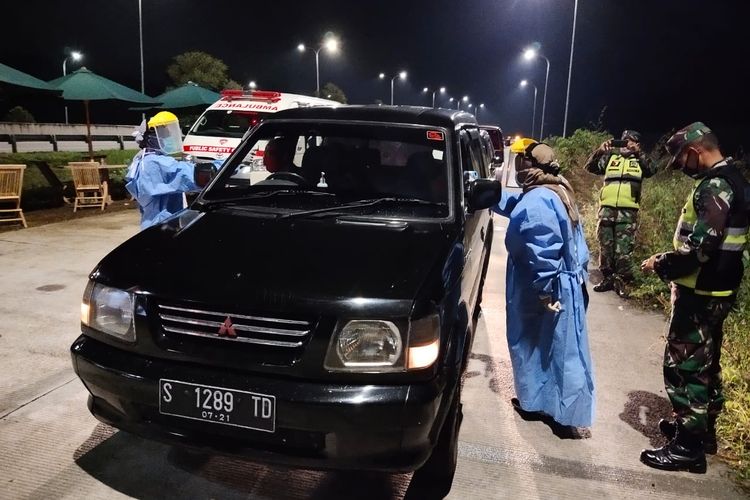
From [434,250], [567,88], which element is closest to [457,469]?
[434,250]

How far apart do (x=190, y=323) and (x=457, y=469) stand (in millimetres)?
1684

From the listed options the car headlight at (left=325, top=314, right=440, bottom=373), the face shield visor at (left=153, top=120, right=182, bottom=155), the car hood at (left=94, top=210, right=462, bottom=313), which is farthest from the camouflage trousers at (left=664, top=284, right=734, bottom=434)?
the face shield visor at (left=153, top=120, right=182, bottom=155)

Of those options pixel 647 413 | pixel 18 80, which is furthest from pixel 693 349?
pixel 18 80

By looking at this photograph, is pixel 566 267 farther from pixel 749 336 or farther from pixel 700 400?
pixel 749 336

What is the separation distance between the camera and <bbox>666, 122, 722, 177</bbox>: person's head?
3191 mm

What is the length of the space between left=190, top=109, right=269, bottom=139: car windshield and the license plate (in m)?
10.3

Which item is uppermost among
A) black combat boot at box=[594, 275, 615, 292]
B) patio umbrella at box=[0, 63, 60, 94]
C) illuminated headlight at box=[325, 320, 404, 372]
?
patio umbrella at box=[0, 63, 60, 94]

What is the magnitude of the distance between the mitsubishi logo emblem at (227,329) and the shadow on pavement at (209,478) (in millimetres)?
807

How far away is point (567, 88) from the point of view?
20547 millimetres

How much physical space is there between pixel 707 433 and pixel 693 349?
690 millimetres

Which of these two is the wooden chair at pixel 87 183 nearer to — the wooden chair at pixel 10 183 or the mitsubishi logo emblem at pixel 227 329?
the wooden chair at pixel 10 183

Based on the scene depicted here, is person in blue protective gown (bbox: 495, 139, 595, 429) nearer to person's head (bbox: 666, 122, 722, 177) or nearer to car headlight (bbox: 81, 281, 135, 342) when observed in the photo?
person's head (bbox: 666, 122, 722, 177)

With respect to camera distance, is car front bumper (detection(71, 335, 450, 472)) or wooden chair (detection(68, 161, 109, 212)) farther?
wooden chair (detection(68, 161, 109, 212))

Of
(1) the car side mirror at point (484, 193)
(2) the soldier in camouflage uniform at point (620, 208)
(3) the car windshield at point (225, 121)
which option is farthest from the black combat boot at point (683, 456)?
(3) the car windshield at point (225, 121)
